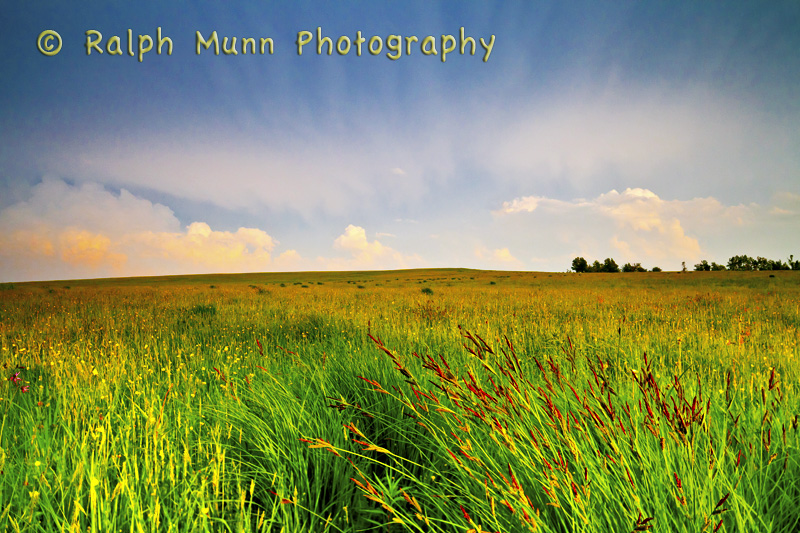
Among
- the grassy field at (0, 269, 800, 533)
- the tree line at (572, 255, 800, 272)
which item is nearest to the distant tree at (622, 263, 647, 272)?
the tree line at (572, 255, 800, 272)

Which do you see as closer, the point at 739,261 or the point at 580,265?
the point at 739,261

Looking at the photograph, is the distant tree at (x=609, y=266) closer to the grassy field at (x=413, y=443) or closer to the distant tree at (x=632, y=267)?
the distant tree at (x=632, y=267)

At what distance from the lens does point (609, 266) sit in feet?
354

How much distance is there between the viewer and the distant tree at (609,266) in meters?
107

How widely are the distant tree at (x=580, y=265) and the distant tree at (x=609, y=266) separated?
5.39m

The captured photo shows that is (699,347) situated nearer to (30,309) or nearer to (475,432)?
(475,432)

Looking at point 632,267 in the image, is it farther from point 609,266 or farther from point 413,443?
point 413,443

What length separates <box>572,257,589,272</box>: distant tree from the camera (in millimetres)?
109294

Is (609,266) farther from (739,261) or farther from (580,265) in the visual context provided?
(739,261)

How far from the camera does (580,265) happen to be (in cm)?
11025

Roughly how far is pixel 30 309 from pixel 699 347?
1742 centimetres

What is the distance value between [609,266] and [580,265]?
8202 mm

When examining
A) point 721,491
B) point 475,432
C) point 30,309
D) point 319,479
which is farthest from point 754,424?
point 30,309

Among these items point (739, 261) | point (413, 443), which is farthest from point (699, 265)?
point (413, 443)
